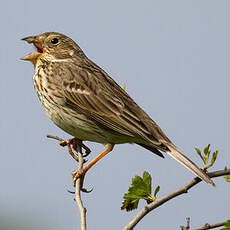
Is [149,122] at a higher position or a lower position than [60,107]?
lower

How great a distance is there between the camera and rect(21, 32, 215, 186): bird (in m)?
6.41

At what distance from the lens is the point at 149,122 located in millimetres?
6602

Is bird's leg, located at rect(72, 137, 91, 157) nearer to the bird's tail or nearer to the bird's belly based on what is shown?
the bird's belly

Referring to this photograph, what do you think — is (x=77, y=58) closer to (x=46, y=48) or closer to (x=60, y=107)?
(x=46, y=48)

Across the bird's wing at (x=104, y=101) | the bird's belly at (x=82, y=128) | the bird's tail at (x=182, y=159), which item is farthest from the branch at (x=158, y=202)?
the bird's belly at (x=82, y=128)

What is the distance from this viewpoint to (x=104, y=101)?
22.5ft

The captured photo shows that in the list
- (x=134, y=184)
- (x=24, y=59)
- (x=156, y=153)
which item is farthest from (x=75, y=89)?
(x=134, y=184)

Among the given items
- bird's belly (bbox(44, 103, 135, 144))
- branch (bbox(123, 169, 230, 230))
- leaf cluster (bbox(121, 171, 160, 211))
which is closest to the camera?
branch (bbox(123, 169, 230, 230))

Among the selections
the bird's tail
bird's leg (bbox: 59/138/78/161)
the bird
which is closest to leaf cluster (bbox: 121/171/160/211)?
the bird's tail

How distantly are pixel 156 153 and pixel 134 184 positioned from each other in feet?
6.80

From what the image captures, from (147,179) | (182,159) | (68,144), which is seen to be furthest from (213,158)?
(68,144)

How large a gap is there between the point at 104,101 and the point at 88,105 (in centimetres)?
23

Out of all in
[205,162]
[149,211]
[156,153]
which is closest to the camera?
[149,211]

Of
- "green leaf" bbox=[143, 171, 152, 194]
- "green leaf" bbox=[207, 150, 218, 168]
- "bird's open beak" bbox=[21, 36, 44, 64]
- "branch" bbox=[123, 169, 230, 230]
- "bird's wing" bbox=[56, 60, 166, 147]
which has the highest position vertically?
"bird's open beak" bbox=[21, 36, 44, 64]
